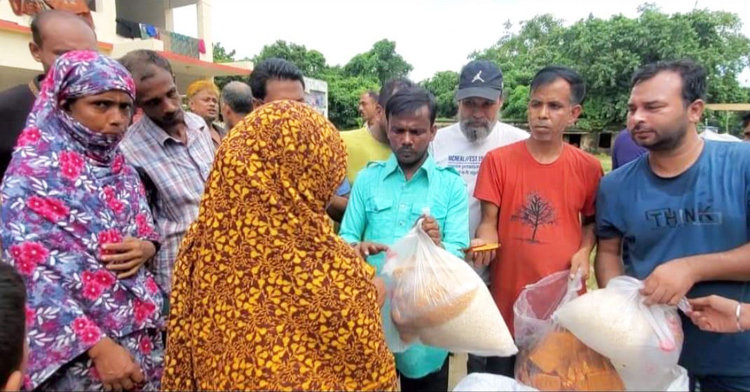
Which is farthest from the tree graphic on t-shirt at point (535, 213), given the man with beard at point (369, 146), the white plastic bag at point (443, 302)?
the man with beard at point (369, 146)

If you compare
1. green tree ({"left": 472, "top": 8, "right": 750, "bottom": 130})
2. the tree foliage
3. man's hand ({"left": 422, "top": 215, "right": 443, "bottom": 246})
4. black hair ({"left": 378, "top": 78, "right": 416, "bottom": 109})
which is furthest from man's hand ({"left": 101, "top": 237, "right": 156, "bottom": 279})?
green tree ({"left": 472, "top": 8, "right": 750, "bottom": 130})

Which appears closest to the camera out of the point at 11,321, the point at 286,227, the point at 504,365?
the point at 11,321

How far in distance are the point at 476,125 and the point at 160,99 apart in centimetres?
171

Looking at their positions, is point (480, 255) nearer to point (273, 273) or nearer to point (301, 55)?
point (273, 273)

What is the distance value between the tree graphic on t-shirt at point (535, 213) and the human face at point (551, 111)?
0.99 feet

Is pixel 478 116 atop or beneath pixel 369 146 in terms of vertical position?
atop

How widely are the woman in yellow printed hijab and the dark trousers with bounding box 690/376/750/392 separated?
139 cm

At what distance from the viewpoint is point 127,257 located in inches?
65.1

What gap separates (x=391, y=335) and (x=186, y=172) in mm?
1136

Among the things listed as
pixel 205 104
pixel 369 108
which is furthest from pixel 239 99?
pixel 369 108

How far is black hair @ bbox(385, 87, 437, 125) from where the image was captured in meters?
2.31

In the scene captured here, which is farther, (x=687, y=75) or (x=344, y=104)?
(x=344, y=104)

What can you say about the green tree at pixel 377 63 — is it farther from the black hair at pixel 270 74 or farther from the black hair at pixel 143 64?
the black hair at pixel 143 64

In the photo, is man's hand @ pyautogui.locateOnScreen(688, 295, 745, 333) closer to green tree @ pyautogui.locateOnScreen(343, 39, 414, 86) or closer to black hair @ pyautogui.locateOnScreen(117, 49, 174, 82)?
black hair @ pyautogui.locateOnScreen(117, 49, 174, 82)
